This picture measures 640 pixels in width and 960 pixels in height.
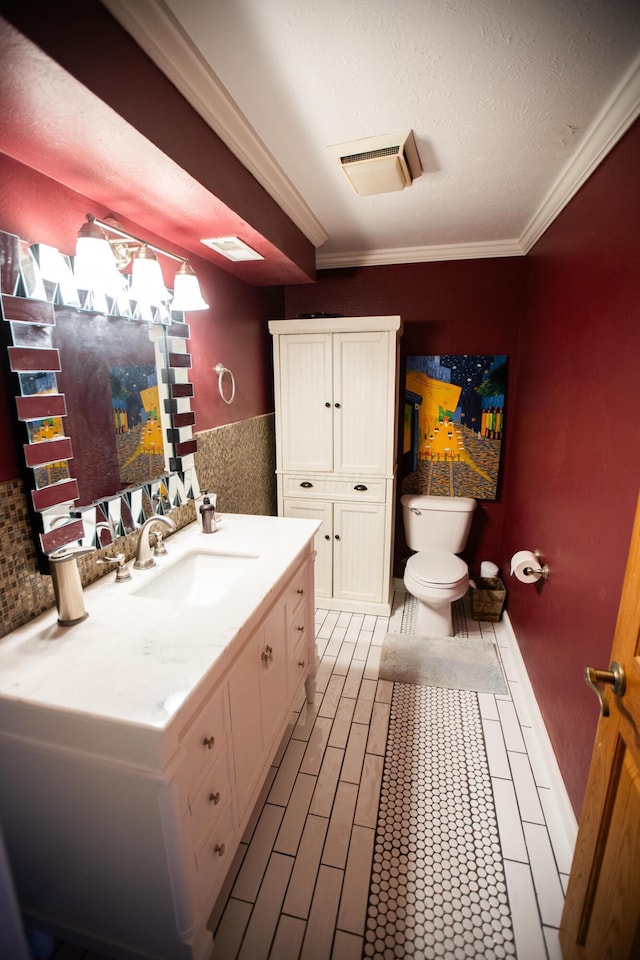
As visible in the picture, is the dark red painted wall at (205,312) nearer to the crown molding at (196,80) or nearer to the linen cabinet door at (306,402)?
the linen cabinet door at (306,402)

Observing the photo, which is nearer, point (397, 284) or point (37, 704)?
point (37, 704)

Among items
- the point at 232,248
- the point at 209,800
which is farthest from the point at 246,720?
the point at 232,248

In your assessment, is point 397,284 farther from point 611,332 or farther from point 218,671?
point 218,671

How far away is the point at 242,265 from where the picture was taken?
2205mm

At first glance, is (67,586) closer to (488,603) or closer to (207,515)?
(207,515)

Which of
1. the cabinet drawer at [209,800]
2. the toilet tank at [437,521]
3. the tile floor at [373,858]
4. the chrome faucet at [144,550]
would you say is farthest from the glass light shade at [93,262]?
the toilet tank at [437,521]

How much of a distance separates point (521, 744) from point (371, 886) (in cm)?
89

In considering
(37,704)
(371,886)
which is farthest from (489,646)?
(37,704)

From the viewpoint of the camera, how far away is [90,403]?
1438mm

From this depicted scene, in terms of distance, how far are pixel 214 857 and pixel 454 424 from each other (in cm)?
252

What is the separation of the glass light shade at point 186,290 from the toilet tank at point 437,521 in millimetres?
1822

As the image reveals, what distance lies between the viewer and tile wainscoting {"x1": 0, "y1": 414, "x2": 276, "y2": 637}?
118 centimetres

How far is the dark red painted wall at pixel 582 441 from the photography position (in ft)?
4.25

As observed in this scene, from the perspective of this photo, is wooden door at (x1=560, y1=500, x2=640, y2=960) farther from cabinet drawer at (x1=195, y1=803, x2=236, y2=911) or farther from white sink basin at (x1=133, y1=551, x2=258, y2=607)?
white sink basin at (x1=133, y1=551, x2=258, y2=607)
